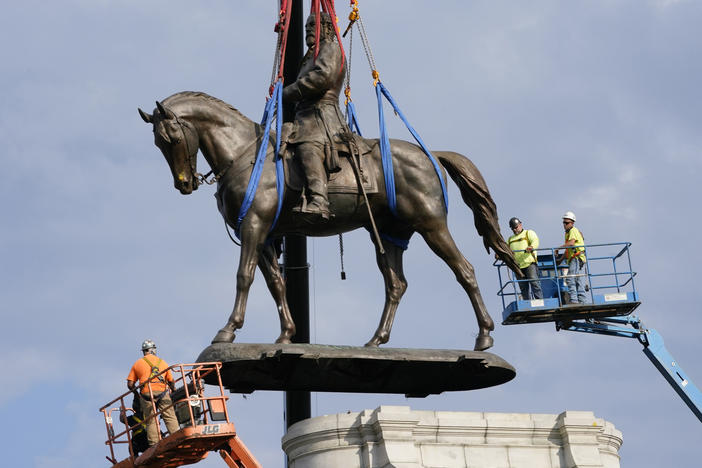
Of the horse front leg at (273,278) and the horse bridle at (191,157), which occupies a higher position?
the horse bridle at (191,157)

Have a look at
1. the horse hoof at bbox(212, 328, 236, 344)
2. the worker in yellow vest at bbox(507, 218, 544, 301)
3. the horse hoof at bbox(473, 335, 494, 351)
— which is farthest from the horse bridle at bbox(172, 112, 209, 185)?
the worker in yellow vest at bbox(507, 218, 544, 301)

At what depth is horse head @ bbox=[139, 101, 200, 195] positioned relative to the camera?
2005 cm

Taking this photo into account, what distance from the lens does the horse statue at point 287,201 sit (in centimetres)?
1994

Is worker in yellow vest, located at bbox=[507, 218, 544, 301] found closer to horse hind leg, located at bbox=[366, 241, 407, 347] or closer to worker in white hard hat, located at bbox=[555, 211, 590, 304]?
worker in white hard hat, located at bbox=[555, 211, 590, 304]

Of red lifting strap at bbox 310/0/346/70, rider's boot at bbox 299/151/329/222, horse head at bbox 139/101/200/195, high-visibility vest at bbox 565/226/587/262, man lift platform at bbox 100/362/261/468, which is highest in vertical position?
red lifting strap at bbox 310/0/346/70

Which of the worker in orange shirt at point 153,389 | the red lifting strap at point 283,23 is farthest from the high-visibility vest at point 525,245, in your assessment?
the worker in orange shirt at point 153,389

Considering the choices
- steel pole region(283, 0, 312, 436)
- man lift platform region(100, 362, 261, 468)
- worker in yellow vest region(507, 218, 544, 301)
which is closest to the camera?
man lift platform region(100, 362, 261, 468)

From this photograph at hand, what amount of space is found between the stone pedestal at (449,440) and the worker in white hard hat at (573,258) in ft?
20.4

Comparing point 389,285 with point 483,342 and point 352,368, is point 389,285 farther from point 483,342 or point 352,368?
point 483,342

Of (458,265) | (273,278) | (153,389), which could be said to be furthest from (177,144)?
(458,265)

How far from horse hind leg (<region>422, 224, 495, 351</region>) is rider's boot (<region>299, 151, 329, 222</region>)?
2.00 m

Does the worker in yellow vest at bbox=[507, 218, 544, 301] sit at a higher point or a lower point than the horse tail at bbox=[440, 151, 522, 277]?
higher

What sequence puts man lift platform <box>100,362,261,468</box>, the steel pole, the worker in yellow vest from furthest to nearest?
the worker in yellow vest → the steel pole → man lift platform <box>100,362,261,468</box>

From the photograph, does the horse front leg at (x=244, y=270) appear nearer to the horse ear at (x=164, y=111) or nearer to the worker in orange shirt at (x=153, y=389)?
the worker in orange shirt at (x=153, y=389)
